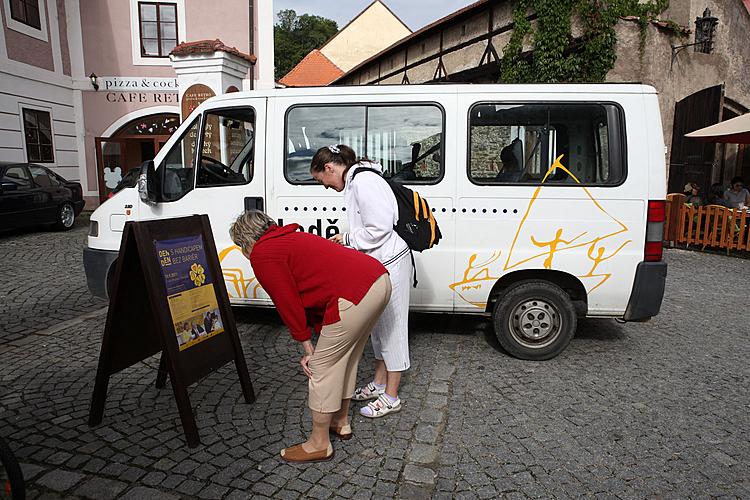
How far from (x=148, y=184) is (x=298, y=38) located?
69.1m

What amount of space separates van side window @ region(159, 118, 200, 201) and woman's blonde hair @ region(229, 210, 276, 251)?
267 centimetres

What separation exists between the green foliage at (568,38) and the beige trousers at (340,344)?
35.1 feet

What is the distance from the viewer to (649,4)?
1166cm

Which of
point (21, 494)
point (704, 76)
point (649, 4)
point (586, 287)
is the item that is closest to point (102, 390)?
point (21, 494)

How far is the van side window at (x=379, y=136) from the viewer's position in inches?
192

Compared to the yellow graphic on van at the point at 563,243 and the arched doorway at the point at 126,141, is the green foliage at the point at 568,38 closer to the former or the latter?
the yellow graphic on van at the point at 563,243

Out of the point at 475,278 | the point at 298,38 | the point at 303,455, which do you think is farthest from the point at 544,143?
the point at 298,38

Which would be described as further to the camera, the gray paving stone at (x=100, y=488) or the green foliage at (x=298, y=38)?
the green foliage at (x=298, y=38)

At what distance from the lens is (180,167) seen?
5.39 m

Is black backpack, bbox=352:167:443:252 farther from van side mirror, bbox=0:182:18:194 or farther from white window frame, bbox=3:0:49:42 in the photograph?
white window frame, bbox=3:0:49:42

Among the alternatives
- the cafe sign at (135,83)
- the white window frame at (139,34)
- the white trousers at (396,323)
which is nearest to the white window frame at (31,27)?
the cafe sign at (135,83)

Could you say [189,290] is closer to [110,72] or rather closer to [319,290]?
[319,290]

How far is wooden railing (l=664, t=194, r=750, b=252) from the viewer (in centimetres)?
1064

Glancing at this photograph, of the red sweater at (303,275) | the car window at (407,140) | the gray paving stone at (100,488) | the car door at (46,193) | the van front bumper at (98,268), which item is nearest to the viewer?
the red sweater at (303,275)
